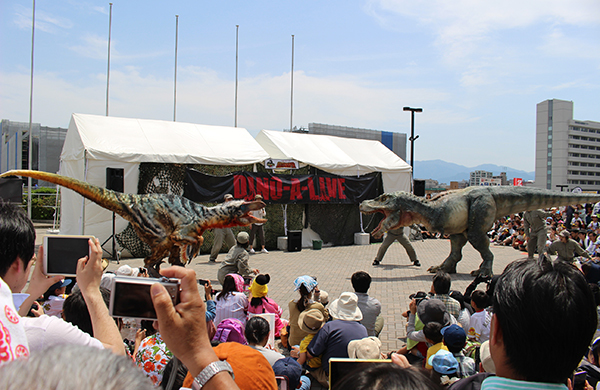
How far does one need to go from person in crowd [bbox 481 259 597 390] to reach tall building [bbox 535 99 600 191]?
89825 millimetres

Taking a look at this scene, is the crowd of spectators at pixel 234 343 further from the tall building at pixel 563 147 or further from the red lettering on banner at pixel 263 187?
the tall building at pixel 563 147

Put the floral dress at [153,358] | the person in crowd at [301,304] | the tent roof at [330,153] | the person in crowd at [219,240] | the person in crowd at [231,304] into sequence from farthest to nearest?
the tent roof at [330,153] → the person in crowd at [219,240] → the person in crowd at [231,304] → the person in crowd at [301,304] → the floral dress at [153,358]

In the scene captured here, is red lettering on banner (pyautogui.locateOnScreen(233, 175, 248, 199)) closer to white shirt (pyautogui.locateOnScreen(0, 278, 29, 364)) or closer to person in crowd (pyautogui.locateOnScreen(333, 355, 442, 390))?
white shirt (pyautogui.locateOnScreen(0, 278, 29, 364))

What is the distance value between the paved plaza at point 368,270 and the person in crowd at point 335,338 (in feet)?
5.18

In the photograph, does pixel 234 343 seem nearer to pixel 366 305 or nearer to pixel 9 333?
pixel 9 333

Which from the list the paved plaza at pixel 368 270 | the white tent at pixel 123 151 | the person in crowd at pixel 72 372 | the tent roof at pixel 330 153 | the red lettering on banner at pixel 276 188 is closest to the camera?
the person in crowd at pixel 72 372

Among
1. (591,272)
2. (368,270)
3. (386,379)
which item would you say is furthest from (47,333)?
(368,270)

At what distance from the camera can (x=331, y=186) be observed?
15.0 meters

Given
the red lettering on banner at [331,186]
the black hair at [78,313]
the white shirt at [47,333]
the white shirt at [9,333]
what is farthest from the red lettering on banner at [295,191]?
the white shirt at [9,333]

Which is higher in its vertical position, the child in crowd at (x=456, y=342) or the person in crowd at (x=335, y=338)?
the child in crowd at (x=456, y=342)

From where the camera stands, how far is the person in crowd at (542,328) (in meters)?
1.29

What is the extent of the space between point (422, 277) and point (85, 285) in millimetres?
8838

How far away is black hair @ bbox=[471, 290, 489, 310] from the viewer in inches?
175

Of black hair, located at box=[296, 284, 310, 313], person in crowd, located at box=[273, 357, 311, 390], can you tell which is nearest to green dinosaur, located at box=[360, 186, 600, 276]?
black hair, located at box=[296, 284, 310, 313]
